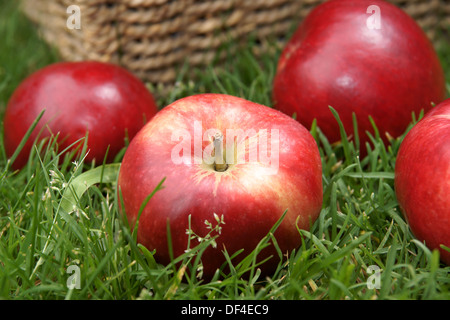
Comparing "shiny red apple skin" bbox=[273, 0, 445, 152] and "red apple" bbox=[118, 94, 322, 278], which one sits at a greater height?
"shiny red apple skin" bbox=[273, 0, 445, 152]

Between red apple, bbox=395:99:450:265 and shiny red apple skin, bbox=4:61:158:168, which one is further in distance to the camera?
shiny red apple skin, bbox=4:61:158:168

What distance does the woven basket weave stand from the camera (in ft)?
6.01

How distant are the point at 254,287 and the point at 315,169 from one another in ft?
0.98

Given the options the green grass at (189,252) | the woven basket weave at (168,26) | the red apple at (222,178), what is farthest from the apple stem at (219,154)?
the woven basket weave at (168,26)

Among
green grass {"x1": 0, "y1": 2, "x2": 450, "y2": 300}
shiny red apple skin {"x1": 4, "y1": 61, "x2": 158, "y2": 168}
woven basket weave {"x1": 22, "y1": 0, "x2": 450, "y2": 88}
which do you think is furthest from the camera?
woven basket weave {"x1": 22, "y1": 0, "x2": 450, "y2": 88}

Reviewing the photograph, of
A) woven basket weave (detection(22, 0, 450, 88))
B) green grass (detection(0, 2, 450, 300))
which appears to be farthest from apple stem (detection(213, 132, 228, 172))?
woven basket weave (detection(22, 0, 450, 88))

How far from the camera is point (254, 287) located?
125cm

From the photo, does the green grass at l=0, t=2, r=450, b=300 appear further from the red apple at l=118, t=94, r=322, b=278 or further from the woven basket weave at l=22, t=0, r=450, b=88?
the woven basket weave at l=22, t=0, r=450, b=88

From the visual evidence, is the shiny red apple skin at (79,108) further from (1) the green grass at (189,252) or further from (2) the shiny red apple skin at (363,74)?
(2) the shiny red apple skin at (363,74)

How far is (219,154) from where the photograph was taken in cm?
121

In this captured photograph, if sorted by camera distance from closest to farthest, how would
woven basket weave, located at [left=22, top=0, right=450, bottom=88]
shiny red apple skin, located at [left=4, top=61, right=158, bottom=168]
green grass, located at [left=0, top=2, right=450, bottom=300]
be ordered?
green grass, located at [left=0, top=2, right=450, bottom=300] → shiny red apple skin, located at [left=4, top=61, right=158, bottom=168] → woven basket weave, located at [left=22, top=0, right=450, bottom=88]
